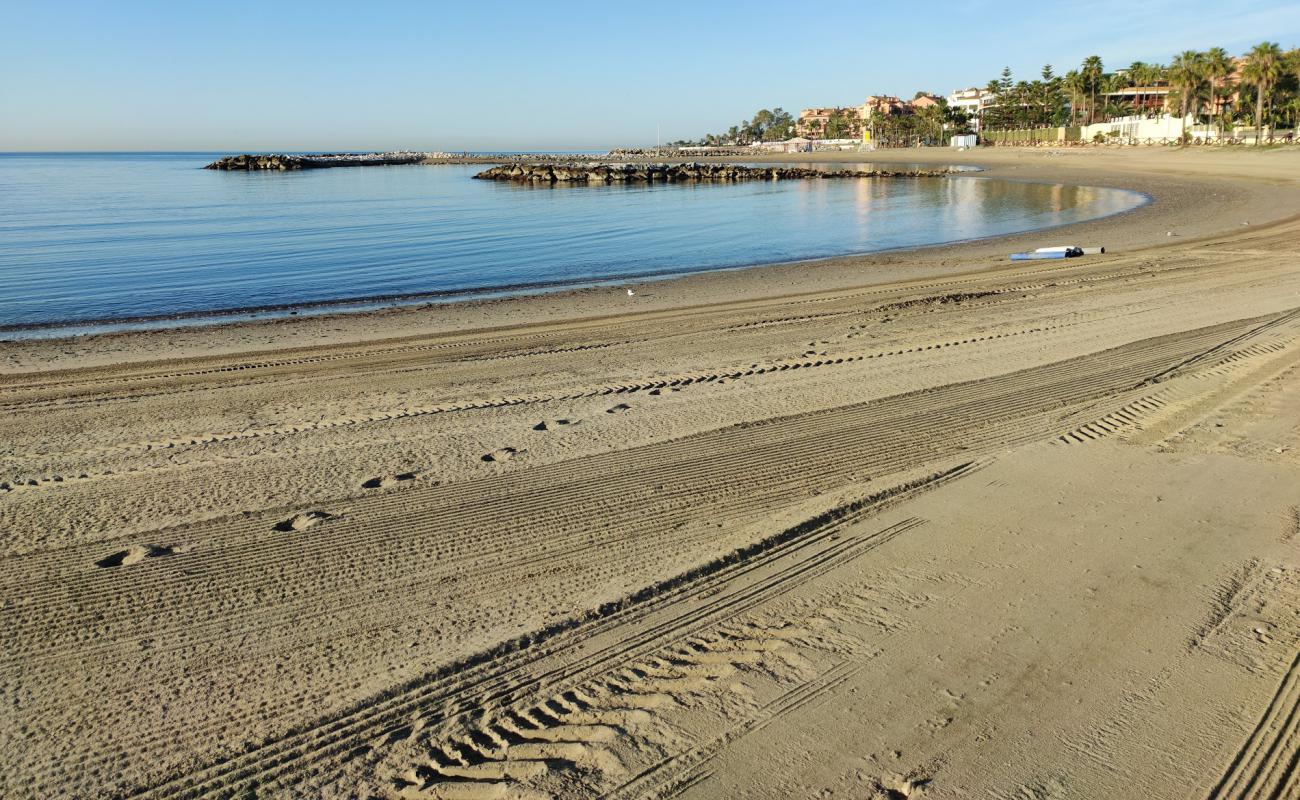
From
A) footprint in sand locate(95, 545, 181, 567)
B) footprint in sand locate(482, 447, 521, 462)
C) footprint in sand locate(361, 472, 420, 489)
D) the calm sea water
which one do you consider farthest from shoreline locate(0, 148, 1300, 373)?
footprint in sand locate(95, 545, 181, 567)

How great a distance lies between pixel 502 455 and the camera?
612 centimetres

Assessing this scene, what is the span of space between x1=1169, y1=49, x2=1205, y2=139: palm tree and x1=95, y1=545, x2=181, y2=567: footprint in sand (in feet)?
273

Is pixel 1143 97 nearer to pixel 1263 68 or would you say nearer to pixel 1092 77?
pixel 1092 77

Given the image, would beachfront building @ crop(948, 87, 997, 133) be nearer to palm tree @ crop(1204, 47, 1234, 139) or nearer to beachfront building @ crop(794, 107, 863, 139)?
beachfront building @ crop(794, 107, 863, 139)

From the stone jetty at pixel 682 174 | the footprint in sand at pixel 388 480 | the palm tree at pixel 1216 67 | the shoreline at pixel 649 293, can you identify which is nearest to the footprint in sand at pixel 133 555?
the footprint in sand at pixel 388 480

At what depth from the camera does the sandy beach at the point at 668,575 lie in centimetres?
303

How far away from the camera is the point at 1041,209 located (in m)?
30.4

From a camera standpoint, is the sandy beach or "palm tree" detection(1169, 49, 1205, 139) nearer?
the sandy beach

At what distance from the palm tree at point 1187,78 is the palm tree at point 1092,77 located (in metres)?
15.0

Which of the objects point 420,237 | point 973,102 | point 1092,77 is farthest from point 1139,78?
point 420,237

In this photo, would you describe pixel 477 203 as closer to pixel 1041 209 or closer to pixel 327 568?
pixel 1041 209

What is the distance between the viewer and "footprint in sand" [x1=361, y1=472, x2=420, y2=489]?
18.4ft

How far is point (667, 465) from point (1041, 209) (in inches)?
1143

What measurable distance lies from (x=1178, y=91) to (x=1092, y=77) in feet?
63.4
